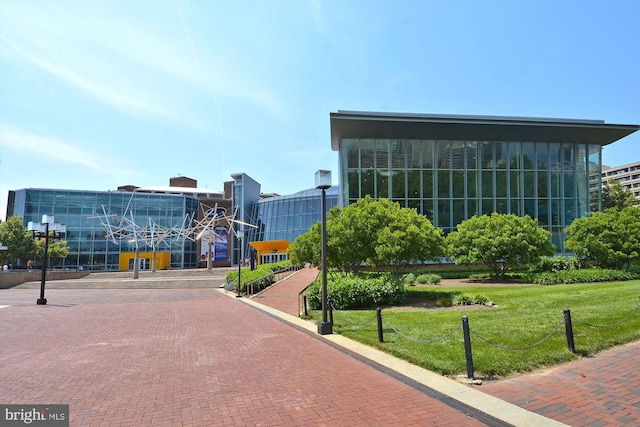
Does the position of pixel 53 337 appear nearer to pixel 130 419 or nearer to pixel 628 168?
pixel 130 419

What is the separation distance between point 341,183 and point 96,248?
1807 inches

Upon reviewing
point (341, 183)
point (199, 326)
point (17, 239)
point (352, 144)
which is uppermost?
point (352, 144)

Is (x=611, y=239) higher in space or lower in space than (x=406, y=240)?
higher

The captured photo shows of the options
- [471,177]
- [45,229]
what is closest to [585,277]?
[471,177]

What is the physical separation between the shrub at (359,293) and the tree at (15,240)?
46.7 meters

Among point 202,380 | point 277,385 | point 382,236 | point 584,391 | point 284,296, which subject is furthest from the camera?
point 284,296

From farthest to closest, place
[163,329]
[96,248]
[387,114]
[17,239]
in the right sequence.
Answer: [96,248]
[17,239]
[387,114]
[163,329]

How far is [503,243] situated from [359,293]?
12223 millimetres

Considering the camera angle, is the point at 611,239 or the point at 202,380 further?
the point at 611,239

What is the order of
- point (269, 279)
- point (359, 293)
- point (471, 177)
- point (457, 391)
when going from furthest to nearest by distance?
point (471, 177) < point (269, 279) < point (359, 293) < point (457, 391)

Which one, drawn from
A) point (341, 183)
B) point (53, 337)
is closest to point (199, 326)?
point (53, 337)

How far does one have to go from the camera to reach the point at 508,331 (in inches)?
364

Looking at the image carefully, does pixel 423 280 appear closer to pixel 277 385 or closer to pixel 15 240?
pixel 277 385

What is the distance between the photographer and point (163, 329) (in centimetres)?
1244
